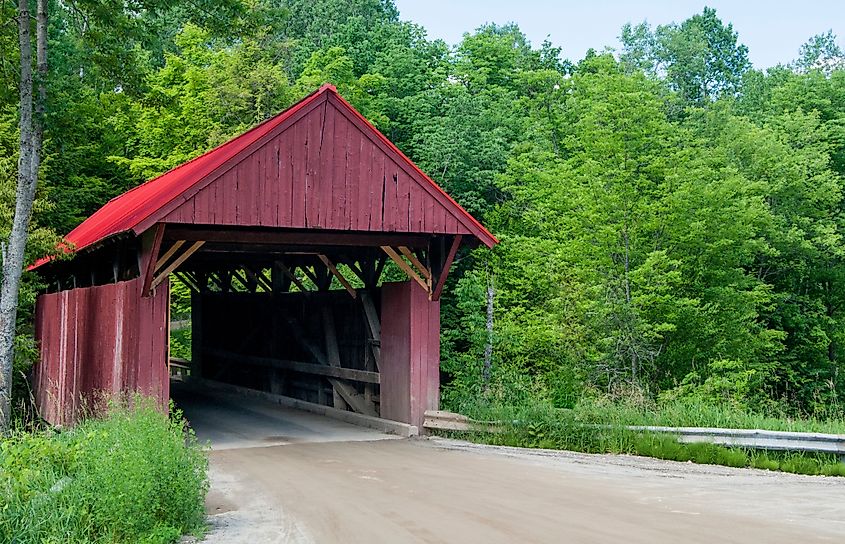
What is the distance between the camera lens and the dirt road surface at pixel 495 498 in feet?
22.6

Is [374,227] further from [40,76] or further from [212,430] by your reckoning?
[40,76]

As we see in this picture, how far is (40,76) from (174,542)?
8.92 metres

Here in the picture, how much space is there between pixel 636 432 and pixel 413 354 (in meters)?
3.88

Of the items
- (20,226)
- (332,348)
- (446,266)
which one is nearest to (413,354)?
(446,266)

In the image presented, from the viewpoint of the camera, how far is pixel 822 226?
2378cm

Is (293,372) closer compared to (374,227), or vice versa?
(374,227)

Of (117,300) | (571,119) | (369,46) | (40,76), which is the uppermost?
(369,46)

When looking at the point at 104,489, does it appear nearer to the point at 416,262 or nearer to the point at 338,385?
the point at 416,262

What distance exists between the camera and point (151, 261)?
1166 cm

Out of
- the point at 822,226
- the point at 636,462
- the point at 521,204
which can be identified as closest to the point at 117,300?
the point at 636,462

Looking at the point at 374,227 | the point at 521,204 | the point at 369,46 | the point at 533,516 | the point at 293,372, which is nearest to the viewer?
the point at 533,516

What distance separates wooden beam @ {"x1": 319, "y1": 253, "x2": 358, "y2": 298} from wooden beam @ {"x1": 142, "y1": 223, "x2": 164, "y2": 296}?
3810 millimetres

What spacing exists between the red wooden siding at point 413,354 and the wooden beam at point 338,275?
1.27 metres

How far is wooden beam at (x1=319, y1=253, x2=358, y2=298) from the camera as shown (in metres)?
15.2
